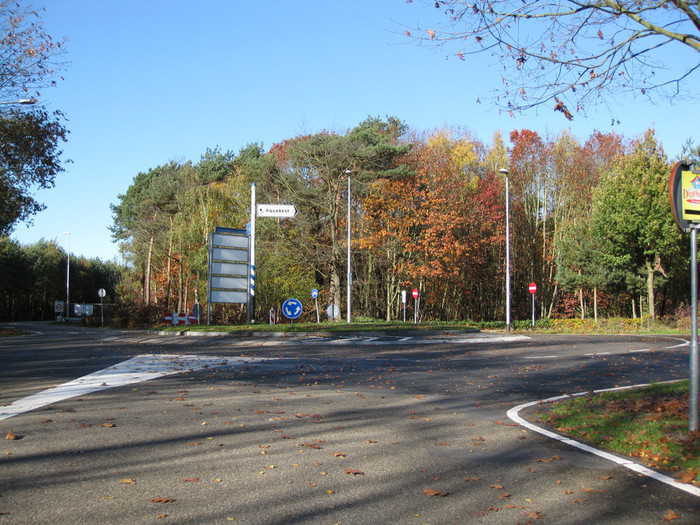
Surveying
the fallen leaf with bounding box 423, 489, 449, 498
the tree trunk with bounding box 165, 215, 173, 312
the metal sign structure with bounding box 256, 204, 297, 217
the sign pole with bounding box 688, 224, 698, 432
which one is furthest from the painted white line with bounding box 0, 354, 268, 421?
the tree trunk with bounding box 165, 215, 173, 312

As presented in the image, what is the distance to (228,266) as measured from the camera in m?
29.8

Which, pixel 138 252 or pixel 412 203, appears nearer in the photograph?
pixel 412 203

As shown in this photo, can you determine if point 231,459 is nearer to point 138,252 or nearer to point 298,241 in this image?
point 298,241

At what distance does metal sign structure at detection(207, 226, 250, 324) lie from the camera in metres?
29.5

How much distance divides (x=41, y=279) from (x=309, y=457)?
8474 centimetres

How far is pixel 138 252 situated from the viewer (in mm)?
58469

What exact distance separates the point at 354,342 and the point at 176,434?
1601 cm

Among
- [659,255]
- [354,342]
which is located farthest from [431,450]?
[659,255]

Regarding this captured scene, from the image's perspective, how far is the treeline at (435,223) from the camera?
39.1m

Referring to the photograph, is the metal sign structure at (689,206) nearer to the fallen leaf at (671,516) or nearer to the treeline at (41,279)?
the fallen leaf at (671,516)

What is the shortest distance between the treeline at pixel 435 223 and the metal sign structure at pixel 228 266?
790 cm

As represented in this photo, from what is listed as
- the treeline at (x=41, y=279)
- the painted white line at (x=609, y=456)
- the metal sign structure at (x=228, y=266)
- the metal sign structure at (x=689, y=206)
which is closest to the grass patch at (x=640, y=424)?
the painted white line at (x=609, y=456)

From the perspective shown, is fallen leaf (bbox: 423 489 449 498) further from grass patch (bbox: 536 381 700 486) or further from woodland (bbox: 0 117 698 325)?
woodland (bbox: 0 117 698 325)

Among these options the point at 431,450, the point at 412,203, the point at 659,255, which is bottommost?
the point at 431,450
